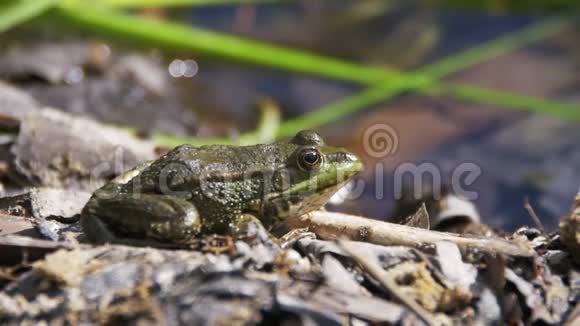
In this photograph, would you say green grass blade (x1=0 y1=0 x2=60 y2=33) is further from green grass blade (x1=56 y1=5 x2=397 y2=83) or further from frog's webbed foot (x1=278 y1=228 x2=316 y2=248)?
frog's webbed foot (x1=278 y1=228 x2=316 y2=248)

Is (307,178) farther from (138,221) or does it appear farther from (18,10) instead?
(18,10)

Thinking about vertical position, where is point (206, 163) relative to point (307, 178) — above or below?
above

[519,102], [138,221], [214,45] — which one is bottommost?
[138,221]

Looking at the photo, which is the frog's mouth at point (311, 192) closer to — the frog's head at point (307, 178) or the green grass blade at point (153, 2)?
the frog's head at point (307, 178)

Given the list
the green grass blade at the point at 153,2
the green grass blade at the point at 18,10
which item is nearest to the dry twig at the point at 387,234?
the green grass blade at the point at 18,10

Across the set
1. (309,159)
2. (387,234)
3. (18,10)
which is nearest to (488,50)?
(309,159)

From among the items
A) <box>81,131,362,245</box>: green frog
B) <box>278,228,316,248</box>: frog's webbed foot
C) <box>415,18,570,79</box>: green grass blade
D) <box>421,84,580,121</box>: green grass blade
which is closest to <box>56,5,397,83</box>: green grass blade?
<box>415,18,570,79</box>: green grass blade
